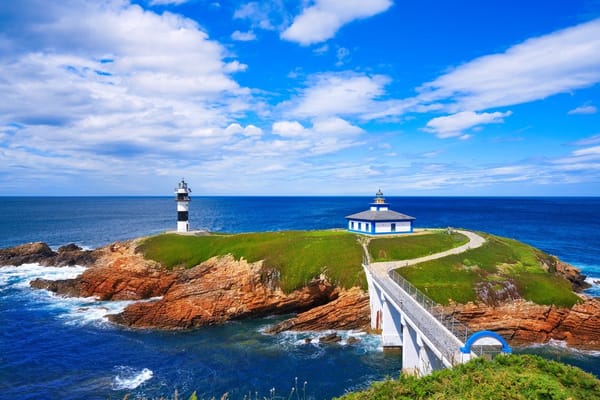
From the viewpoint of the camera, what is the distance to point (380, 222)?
5612 cm

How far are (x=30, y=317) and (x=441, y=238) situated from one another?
51088mm

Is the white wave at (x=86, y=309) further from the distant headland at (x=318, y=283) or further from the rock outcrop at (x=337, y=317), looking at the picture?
the rock outcrop at (x=337, y=317)

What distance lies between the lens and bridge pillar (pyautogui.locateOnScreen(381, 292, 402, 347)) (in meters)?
32.7

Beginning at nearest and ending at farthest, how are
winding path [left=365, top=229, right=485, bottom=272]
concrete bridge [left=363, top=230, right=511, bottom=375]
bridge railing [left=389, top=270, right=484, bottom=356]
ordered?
concrete bridge [left=363, top=230, right=511, bottom=375] < bridge railing [left=389, top=270, right=484, bottom=356] < winding path [left=365, top=229, right=485, bottom=272]

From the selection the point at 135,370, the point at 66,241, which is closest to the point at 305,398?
the point at 135,370

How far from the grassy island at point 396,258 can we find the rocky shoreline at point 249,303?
1288mm

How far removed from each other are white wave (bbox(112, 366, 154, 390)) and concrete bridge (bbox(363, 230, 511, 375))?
19.3 m

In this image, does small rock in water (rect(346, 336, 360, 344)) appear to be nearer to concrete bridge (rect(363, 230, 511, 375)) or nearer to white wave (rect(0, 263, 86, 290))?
concrete bridge (rect(363, 230, 511, 375))

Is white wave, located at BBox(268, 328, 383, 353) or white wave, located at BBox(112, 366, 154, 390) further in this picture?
white wave, located at BBox(268, 328, 383, 353)

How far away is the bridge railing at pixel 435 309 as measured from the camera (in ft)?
84.8

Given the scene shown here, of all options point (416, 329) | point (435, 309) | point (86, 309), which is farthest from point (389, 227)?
point (86, 309)

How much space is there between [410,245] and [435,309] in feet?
55.9

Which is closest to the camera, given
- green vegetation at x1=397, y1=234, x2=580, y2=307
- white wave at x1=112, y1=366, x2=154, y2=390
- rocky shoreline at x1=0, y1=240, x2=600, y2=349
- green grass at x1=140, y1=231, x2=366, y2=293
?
white wave at x1=112, y1=366, x2=154, y2=390

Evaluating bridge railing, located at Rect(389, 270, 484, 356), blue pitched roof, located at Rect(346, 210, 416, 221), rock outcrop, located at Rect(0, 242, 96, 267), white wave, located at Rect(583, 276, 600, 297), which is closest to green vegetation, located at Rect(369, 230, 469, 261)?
blue pitched roof, located at Rect(346, 210, 416, 221)
